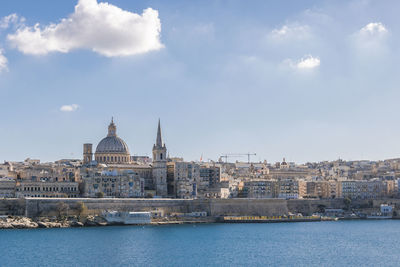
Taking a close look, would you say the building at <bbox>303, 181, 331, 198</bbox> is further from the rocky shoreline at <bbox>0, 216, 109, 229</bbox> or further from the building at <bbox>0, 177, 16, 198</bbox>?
the building at <bbox>0, 177, 16, 198</bbox>

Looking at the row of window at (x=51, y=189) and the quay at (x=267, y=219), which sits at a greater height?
the row of window at (x=51, y=189)

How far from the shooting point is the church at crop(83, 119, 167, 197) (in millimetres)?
83875

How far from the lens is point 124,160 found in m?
91.9

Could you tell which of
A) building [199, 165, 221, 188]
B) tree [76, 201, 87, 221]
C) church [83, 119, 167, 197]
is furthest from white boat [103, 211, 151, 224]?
building [199, 165, 221, 188]

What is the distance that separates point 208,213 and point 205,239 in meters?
20.1

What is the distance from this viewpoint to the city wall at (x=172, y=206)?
63.4 metres

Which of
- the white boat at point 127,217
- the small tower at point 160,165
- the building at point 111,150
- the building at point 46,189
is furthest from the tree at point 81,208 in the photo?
the building at point 111,150

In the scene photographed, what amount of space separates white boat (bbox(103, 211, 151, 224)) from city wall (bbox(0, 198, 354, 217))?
7.76ft

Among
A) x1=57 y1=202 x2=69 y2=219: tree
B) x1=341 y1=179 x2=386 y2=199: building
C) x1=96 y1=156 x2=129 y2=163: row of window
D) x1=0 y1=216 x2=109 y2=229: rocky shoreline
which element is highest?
x1=96 y1=156 x2=129 y2=163: row of window

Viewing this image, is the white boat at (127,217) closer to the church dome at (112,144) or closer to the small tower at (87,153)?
the church dome at (112,144)

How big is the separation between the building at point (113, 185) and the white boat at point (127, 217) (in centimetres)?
895

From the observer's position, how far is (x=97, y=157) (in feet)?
299

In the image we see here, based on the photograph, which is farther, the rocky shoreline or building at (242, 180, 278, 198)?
building at (242, 180, 278, 198)

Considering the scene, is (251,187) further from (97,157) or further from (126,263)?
(126,263)
